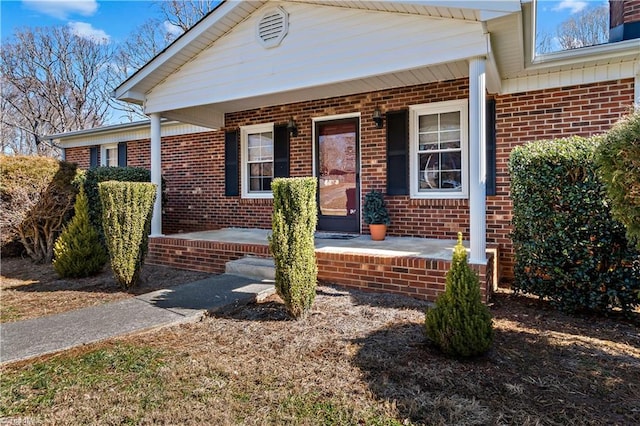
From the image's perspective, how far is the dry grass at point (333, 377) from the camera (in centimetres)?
219

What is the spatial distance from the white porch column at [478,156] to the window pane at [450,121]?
1.85 metres

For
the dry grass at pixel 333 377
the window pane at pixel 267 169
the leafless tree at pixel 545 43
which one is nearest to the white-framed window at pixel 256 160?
the window pane at pixel 267 169

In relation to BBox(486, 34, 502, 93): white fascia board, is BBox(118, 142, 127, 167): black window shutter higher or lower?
lower

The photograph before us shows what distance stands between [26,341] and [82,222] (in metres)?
3.08

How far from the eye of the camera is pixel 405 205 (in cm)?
650

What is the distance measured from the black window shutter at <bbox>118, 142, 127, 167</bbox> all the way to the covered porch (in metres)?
4.60

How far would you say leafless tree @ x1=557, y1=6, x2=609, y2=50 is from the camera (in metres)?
15.9

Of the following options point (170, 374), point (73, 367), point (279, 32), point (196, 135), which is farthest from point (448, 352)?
point (196, 135)

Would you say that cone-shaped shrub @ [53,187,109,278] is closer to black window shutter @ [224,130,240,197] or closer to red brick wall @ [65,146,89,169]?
black window shutter @ [224,130,240,197]

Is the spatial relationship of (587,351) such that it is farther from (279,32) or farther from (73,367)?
(279,32)

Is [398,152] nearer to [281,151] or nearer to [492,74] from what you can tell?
[492,74]

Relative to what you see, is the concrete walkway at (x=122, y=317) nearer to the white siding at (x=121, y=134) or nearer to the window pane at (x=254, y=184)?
the window pane at (x=254, y=184)

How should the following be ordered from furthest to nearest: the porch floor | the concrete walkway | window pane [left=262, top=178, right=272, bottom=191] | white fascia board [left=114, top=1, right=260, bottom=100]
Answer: window pane [left=262, top=178, right=272, bottom=191], white fascia board [left=114, top=1, right=260, bottom=100], the porch floor, the concrete walkway

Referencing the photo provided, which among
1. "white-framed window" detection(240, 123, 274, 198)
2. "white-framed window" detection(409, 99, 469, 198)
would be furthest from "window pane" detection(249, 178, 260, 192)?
"white-framed window" detection(409, 99, 469, 198)
